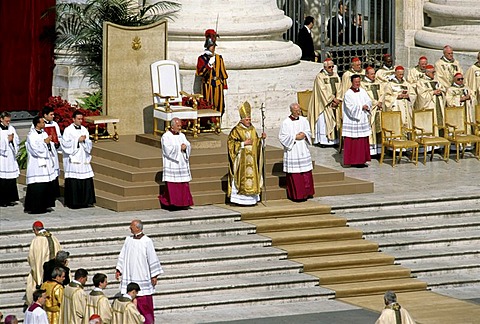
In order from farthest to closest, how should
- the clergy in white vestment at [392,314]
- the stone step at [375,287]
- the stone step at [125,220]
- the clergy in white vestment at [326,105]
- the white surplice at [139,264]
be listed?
1. the clergy in white vestment at [326,105]
2. the stone step at [125,220]
3. the stone step at [375,287]
4. the white surplice at [139,264]
5. the clergy in white vestment at [392,314]

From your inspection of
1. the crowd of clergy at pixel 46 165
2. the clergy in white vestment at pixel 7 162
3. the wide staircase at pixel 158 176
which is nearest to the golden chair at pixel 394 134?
the wide staircase at pixel 158 176

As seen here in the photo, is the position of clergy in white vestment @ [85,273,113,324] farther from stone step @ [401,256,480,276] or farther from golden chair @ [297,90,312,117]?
golden chair @ [297,90,312,117]

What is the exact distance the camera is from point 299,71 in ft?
97.5

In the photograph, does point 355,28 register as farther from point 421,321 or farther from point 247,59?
point 421,321

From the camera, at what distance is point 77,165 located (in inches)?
951

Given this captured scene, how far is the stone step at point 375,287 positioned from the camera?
22391 millimetres

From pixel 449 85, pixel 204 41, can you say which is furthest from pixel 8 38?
pixel 449 85

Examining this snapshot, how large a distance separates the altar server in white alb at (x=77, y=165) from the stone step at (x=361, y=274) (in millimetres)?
Result: 3419

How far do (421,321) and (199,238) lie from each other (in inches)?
140

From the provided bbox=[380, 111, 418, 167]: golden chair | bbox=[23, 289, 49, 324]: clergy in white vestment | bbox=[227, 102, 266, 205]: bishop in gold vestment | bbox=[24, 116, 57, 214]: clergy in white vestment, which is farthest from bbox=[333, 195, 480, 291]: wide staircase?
bbox=[23, 289, 49, 324]: clergy in white vestment

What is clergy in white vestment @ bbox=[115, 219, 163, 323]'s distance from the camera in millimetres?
20625

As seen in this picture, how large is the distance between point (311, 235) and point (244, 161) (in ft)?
4.83

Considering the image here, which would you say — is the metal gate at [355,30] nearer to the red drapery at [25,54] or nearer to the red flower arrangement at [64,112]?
the red drapery at [25,54]

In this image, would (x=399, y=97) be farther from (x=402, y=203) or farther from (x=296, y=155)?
(x=296, y=155)
